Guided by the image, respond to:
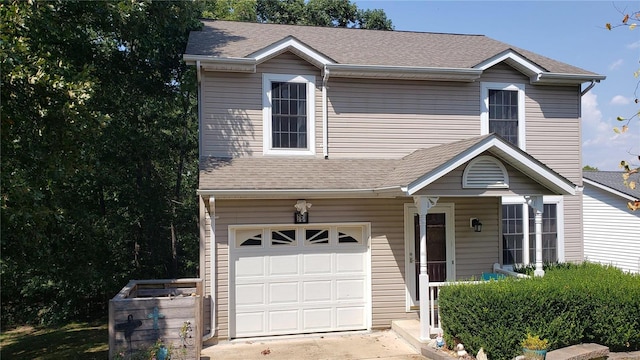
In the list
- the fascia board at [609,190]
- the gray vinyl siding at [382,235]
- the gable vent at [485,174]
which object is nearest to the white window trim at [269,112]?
the gray vinyl siding at [382,235]

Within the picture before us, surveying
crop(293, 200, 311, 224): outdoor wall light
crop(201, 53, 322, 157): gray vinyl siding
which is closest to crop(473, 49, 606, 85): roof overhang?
crop(201, 53, 322, 157): gray vinyl siding

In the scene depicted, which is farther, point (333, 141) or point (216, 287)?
point (333, 141)

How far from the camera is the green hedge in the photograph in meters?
6.91

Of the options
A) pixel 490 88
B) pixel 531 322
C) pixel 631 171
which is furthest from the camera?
pixel 490 88

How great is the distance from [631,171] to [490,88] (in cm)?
725

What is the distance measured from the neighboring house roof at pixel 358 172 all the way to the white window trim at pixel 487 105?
6.13 ft

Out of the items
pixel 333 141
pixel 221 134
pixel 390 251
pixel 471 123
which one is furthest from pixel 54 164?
pixel 471 123

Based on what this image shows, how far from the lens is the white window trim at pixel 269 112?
9.84 meters

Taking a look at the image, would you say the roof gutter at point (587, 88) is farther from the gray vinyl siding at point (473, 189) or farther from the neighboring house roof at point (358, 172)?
the gray vinyl siding at point (473, 189)

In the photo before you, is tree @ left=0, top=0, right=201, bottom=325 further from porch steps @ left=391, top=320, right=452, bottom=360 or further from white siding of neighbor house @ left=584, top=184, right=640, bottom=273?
white siding of neighbor house @ left=584, top=184, right=640, bottom=273

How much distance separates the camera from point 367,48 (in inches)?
452

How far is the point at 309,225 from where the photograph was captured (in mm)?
9219

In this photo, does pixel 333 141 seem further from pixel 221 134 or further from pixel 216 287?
pixel 216 287

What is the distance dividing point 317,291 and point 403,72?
4949mm
